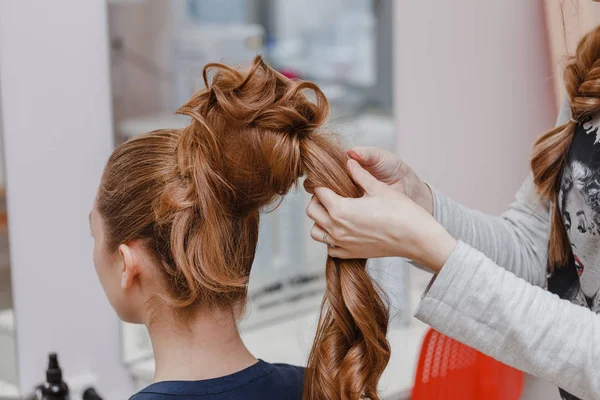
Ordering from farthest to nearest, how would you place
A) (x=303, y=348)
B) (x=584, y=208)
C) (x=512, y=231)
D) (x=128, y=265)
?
(x=303, y=348) < (x=512, y=231) < (x=584, y=208) < (x=128, y=265)

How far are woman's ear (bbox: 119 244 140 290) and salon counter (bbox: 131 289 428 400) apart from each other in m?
0.57

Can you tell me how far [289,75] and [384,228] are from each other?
1.22m

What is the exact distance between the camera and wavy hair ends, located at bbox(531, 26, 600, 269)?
1.06 meters

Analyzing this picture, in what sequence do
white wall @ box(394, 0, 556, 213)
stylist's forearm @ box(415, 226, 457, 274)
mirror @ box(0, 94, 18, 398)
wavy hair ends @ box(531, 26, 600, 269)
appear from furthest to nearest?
white wall @ box(394, 0, 556, 213) → mirror @ box(0, 94, 18, 398) → wavy hair ends @ box(531, 26, 600, 269) → stylist's forearm @ box(415, 226, 457, 274)

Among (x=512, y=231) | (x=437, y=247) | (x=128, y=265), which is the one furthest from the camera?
(x=512, y=231)

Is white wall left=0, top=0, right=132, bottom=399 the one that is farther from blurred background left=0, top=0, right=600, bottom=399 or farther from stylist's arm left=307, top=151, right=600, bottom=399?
stylist's arm left=307, top=151, right=600, bottom=399

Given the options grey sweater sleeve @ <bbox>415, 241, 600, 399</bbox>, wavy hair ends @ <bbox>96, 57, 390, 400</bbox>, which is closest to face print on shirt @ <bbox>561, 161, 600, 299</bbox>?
grey sweater sleeve @ <bbox>415, 241, 600, 399</bbox>

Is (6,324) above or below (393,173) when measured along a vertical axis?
below

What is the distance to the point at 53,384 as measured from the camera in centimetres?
121

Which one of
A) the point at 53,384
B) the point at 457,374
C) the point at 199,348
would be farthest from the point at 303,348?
the point at 199,348

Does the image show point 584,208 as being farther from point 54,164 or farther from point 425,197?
point 54,164

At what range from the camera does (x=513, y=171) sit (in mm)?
2166

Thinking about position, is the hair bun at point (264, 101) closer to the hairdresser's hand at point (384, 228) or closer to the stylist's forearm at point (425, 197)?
the hairdresser's hand at point (384, 228)

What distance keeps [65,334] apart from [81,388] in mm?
110
